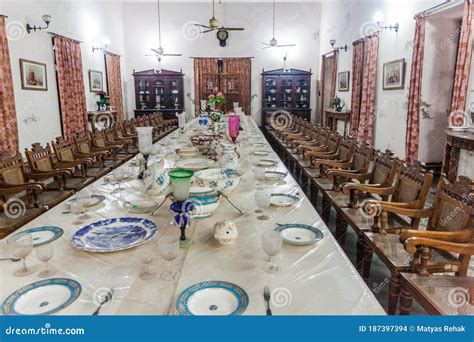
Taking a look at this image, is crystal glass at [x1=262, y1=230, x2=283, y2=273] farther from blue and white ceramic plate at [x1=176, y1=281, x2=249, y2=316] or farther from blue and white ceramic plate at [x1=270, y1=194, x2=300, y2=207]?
blue and white ceramic plate at [x1=270, y1=194, x2=300, y2=207]

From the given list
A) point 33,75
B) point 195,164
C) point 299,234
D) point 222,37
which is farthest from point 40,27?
point 299,234

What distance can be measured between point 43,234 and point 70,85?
6826 mm

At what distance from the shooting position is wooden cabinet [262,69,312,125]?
11.4 meters

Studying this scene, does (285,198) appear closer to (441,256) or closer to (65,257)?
(441,256)

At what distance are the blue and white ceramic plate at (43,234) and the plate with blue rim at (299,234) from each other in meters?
1.04

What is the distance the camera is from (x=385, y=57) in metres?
6.91

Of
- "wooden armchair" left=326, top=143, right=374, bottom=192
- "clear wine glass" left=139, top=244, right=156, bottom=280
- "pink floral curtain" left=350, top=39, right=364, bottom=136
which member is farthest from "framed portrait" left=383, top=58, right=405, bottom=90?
"clear wine glass" left=139, top=244, right=156, bottom=280

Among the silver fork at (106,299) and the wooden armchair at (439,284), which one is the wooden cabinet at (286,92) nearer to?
the wooden armchair at (439,284)

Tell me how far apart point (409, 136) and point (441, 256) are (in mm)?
4300

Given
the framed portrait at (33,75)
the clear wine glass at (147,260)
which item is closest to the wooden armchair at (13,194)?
the clear wine glass at (147,260)

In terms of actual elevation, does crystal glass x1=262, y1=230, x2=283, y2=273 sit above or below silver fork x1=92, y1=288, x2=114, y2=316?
above

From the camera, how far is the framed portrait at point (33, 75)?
6.23 meters

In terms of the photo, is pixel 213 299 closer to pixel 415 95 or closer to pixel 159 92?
pixel 415 95

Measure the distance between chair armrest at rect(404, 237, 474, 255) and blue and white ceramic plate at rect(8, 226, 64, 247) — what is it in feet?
5.51
